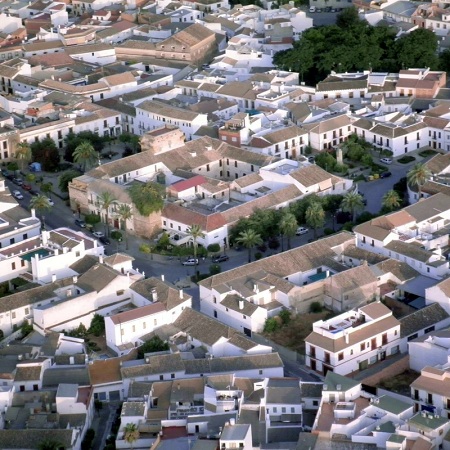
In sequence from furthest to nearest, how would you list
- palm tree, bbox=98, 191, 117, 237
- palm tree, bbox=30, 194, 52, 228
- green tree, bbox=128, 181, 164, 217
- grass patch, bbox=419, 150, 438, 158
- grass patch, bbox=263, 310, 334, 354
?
grass patch, bbox=419, 150, 438, 158 → palm tree, bbox=30, 194, 52, 228 → palm tree, bbox=98, 191, 117, 237 → green tree, bbox=128, 181, 164, 217 → grass patch, bbox=263, 310, 334, 354

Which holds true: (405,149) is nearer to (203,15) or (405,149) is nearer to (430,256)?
(430,256)

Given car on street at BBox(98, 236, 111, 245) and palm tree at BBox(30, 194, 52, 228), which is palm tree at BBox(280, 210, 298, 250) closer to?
car on street at BBox(98, 236, 111, 245)

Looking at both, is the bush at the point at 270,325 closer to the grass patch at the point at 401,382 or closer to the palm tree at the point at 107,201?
the grass patch at the point at 401,382

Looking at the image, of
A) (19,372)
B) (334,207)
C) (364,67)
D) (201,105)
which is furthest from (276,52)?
(19,372)

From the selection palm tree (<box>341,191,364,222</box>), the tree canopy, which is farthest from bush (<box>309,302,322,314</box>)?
the tree canopy

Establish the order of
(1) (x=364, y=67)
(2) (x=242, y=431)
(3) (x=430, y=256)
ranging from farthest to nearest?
1. (1) (x=364, y=67)
2. (3) (x=430, y=256)
3. (2) (x=242, y=431)

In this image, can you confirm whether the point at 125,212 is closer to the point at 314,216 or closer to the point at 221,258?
the point at 221,258
